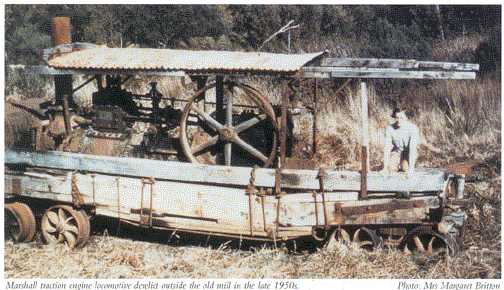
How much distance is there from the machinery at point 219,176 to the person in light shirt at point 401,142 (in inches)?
13.6

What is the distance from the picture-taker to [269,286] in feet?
21.5

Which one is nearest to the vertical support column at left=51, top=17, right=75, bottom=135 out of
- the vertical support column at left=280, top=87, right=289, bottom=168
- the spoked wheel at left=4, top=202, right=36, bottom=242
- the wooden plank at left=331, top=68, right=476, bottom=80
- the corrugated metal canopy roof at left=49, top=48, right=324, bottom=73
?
the corrugated metal canopy roof at left=49, top=48, right=324, bottom=73

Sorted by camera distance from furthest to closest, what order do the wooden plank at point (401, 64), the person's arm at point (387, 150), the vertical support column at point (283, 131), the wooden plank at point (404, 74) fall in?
Result: the person's arm at point (387, 150) → the vertical support column at point (283, 131) → the wooden plank at point (401, 64) → the wooden plank at point (404, 74)

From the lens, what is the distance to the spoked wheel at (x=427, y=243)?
21.9 ft

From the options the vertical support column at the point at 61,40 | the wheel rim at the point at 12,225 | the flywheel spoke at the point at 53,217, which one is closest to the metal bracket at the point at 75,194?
the flywheel spoke at the point at 53,217

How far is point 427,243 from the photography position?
6.86 m

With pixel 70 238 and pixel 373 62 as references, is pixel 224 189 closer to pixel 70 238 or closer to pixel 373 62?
pixel 70 238

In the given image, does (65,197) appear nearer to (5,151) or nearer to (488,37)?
(5,151)

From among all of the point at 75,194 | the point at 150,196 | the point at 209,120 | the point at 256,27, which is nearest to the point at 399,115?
the point at 209,120

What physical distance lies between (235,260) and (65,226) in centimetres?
224

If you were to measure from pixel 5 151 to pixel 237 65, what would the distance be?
3.26m

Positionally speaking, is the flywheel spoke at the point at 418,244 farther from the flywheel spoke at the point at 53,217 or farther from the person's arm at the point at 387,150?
the flywheel spoke at the point at 53,217

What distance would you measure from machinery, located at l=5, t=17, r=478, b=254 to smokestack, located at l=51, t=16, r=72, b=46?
0.14 ft

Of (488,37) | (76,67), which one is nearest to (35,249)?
(76,67)
